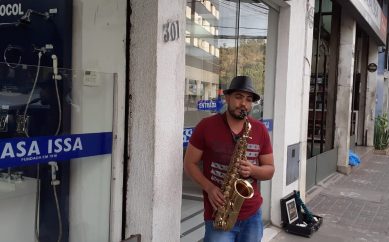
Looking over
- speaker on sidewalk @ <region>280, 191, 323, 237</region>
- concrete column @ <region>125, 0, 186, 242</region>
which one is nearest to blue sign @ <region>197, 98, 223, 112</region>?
concrete column @ <region>125, 0, 186, 242</region>

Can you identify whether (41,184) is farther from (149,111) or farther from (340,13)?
(340,13)

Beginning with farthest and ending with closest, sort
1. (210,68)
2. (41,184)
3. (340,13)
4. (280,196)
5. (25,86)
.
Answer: (340,13), (280,196), (210,68), (41,184), (25,86)

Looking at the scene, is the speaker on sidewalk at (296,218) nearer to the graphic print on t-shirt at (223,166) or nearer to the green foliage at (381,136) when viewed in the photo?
the graphic print on t-shirt at (223,166)

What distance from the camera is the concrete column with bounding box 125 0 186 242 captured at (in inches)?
109

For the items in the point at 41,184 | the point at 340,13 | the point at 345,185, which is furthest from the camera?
the point at 340,13

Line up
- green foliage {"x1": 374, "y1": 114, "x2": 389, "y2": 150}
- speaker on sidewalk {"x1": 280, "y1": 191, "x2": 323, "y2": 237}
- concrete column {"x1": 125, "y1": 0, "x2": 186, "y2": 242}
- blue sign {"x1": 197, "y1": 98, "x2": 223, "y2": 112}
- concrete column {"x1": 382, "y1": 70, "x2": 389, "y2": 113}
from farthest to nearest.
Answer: concrete column {"x1": 382, "y1": 70, "x2": 389, "y2": 113}
green foliage {"x1": 374, "y1": 114, "x2": 389, "y2": 150}
speaker on sidewalk {"x1": 280, "y1": 191, "x2": 323, "y2": 237}
blue sign {"x1": 197, "y1": 98, "x2": 223, "y2": 112}
concrete column {"x1": 125, "y1": 0, "x2": 186, "y2": 242}

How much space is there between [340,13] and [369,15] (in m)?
0.98

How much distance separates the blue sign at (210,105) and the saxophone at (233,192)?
1585mm

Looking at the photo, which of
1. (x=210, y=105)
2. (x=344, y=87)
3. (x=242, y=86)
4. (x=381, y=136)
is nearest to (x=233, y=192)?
(x=242, y=86)

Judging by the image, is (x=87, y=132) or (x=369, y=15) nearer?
(x=87, y=132)

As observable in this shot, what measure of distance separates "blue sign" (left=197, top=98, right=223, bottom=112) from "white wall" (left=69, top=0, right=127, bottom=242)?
1480 millimetres

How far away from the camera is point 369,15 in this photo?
9.82 meters

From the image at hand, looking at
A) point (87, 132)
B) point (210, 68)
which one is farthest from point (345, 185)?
point (87, 132)

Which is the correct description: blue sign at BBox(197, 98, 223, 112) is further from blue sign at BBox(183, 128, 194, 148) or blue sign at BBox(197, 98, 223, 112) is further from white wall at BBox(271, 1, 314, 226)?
white wall at BBox(271, 1, 314, 226)
